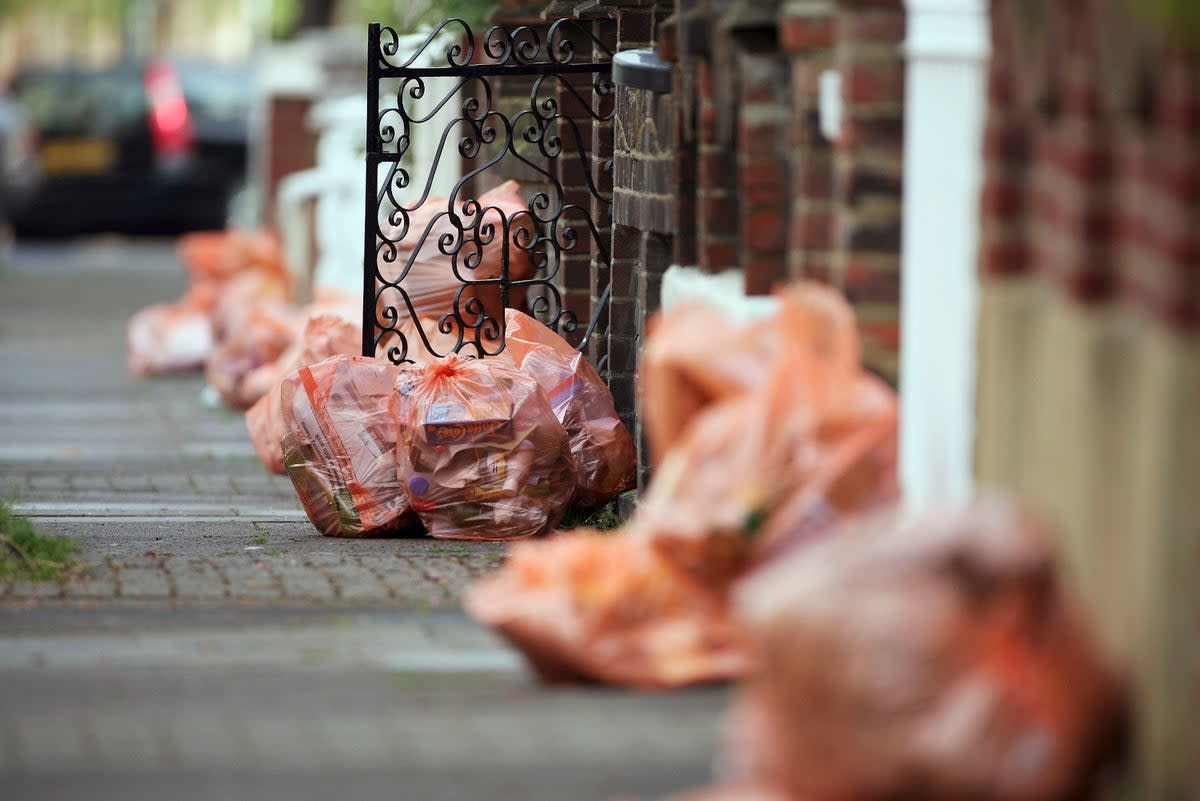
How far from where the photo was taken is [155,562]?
6.75 m

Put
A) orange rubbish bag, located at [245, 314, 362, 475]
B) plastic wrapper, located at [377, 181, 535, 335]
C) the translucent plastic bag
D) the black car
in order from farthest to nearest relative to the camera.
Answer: the black car, orange rubbish bag, located at [245, 314, 362, 475], plastic wrapper, located at [377, 181, 535, 335], the translucent plastic bag

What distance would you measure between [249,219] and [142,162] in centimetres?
229

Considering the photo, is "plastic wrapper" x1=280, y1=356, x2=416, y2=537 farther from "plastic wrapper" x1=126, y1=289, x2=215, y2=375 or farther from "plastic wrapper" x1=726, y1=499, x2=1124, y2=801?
"plastic wrapper" x1=126, y1=289, x2=215, y2=375

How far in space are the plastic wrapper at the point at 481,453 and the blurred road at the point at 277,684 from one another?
129mm

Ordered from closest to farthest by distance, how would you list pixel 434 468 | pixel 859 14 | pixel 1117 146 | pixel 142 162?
pixel 1117 146, pixel 859 14, pixel 434 468, pixel 142 162

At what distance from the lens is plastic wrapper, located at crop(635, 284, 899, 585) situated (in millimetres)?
4633

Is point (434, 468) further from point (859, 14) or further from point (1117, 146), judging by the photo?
point (1117, 146)

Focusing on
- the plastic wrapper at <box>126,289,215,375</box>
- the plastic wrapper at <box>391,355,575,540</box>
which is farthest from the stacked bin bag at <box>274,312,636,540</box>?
the plastic wrapper at <box>126,289,215,375</box>

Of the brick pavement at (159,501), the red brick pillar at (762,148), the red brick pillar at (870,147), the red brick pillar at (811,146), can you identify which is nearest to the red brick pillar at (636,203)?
the red brick pillar at (762,148)

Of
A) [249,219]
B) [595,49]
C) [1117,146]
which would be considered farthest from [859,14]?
[249,219]

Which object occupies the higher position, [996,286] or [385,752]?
[996,286]

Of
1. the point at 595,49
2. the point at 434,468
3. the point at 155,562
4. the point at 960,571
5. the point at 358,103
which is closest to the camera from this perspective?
the point at 960,571

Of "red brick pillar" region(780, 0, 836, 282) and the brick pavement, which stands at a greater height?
"red brick pillar" region(780, 0, 836, 282)

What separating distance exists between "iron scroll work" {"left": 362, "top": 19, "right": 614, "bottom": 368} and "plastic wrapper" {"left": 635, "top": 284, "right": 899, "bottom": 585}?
129 inches
